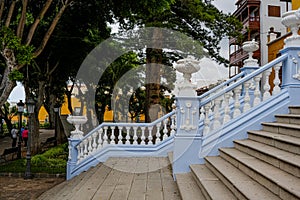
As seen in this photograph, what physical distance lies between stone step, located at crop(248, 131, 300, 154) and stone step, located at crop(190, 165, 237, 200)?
0.93m

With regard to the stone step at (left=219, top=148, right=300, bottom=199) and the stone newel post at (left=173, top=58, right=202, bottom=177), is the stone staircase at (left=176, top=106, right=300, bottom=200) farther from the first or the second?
the stone newel post at (left=173, top=58, right=202, bottom=177)

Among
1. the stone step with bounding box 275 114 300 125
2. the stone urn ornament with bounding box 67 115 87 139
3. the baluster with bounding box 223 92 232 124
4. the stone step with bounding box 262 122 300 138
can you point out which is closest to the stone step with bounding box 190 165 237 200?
the baluster with bounding box 223 92 232 124

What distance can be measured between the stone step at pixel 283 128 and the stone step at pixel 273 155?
34 cm

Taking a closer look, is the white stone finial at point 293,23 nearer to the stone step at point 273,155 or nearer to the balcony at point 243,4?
the stone step at point 273,155

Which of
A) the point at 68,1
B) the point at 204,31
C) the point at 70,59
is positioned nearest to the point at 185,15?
the point at 204,31

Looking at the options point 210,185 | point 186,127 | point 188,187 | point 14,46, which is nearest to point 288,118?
point 186,127

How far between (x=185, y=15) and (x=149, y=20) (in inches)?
63.1

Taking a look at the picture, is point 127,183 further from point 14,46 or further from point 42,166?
point 42,166

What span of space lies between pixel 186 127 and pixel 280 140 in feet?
5.25

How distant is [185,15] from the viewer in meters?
11.8

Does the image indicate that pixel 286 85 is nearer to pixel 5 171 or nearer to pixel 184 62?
pixel 184 62

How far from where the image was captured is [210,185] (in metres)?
3.99

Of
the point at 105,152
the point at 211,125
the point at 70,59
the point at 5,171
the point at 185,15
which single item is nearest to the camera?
the point at 211,125

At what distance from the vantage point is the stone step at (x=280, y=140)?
3721mm
